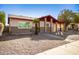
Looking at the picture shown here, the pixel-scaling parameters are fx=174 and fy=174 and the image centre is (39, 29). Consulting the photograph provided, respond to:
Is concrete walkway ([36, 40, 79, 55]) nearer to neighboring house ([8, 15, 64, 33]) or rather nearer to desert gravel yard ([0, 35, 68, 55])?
desert gravel yard ([0, 35, 68, 55])

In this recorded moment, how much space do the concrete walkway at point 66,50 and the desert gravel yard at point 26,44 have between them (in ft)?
0.40

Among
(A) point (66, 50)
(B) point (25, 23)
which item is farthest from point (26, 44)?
(A) point (66, 50)

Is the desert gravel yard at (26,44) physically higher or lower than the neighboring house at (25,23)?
lower

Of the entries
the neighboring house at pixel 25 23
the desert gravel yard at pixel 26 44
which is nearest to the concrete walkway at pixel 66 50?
the desert gravel yard at pixel 26 44

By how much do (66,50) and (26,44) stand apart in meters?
0.86

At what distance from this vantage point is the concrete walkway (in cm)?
356

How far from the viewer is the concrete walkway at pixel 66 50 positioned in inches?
140

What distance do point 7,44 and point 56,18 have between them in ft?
4.01

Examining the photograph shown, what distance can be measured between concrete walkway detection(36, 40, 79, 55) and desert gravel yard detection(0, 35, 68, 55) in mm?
121

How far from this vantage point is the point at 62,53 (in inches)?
140

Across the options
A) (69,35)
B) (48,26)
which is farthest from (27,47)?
(69,35)

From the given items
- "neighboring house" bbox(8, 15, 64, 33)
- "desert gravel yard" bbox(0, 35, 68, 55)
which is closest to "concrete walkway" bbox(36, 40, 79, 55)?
"desert gravel yard" bbox(0, 35, 68, 55)

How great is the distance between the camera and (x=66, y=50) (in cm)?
367

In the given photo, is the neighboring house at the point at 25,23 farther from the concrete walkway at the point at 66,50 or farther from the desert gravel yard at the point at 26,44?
the concrete walkway at the point at 66,50
